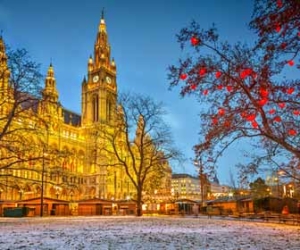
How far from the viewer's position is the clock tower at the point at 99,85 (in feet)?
374

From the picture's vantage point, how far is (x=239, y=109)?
44.0 feet

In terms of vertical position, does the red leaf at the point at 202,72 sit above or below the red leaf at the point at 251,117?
above

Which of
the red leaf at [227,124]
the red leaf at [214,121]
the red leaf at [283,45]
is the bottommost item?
the red leaf at [227,124]

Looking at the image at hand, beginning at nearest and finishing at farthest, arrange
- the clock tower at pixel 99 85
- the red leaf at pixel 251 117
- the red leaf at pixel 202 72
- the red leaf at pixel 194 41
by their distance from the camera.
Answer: the red leaf at pixel 194 41, the red leaf at pixel 202 72, the red leaf at pixel 251 117, the clock tower at pixel 99 85

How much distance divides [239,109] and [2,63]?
2224cm

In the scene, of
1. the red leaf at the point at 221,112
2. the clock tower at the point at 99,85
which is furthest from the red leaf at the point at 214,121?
the clock tower at the point at 99,85

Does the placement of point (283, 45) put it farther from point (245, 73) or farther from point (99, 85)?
point (99, 85)

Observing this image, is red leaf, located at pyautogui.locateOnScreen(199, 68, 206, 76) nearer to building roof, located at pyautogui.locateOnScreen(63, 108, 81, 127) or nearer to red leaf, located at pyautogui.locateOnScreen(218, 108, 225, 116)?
red leaf, located at pyautogui.locateOnScreen(218, 108, 225, 116)

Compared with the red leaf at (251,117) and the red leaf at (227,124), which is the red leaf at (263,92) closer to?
the red leaf at (251,117)

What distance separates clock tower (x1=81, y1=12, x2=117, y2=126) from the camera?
11394 centimetres

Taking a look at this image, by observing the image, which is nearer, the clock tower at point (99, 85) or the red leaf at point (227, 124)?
the red leaf at point (227, 124)

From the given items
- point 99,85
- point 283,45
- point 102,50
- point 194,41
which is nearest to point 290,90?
point 283,45

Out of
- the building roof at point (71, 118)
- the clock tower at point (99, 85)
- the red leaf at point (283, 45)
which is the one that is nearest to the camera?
the red leaf at point (283, 45)

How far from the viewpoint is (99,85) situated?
115688 millimetres
